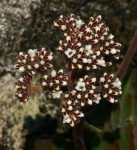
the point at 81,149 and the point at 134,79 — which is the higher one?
the point at 134,79

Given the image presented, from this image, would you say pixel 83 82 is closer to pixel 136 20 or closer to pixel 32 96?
pixel 32 96

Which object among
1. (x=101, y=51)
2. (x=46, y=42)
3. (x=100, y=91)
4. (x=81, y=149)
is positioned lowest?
(x=81, y=149)

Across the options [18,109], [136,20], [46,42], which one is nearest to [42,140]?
[18,109]

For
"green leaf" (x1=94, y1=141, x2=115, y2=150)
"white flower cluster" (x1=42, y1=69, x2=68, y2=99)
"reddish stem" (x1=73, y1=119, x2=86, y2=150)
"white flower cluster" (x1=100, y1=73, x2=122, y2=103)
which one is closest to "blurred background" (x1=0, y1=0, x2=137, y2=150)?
"green leaf" (x1=94, y1=141, x2=115, y2=150)

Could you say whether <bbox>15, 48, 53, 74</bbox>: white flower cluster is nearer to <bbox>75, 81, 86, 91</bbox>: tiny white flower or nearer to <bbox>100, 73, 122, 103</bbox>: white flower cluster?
<bbox>75, 81, 86, 91</bbox>: tiny white flower

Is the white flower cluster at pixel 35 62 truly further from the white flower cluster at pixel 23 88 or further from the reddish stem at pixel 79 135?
the reddish stem at pixel 79 135

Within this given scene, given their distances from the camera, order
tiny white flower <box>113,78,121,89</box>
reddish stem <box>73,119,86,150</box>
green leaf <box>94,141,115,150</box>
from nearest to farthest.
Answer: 1. tiny white flower <box>113,78,121,89</box>
2. reddish stem <box>73,119,86,150</box>
3. green leaf <box>94,141,115,150</box>

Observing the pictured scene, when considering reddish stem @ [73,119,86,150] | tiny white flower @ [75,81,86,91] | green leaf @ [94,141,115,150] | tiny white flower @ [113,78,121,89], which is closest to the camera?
tiny white flower @ [75,81,86,91]
